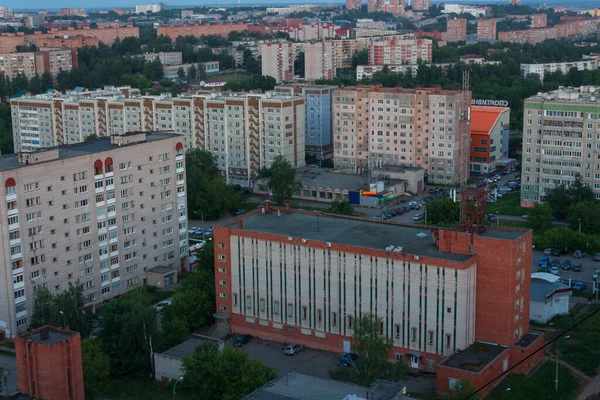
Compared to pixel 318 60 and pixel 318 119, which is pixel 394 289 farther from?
pixel 318 60

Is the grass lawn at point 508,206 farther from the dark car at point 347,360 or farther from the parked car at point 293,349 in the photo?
the dark car at point 347,360

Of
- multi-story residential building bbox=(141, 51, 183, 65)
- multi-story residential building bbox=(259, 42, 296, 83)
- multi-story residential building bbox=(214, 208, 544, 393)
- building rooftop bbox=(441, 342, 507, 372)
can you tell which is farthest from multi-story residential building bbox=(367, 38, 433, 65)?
building rooftop bbox=(441, 342, 507, 372)

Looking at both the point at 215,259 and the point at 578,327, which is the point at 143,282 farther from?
the point at 578,327

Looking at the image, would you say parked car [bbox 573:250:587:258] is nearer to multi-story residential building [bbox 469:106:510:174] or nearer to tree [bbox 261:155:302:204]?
tree [bbox 261:155:302:204]

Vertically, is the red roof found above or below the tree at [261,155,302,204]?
above

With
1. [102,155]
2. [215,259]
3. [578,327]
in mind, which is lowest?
[578,327]

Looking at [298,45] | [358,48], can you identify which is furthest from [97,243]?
[358,48]
